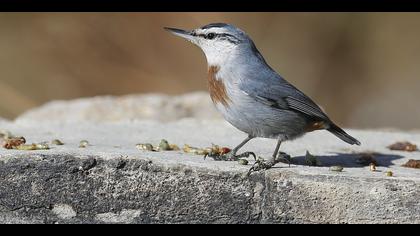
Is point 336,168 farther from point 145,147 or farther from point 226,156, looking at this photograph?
point 145,147

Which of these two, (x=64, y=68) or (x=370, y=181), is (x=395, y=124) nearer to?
(x=64, y=68)

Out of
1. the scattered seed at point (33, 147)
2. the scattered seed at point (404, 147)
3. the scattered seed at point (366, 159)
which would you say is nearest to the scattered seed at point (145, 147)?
the scattered seed at point (33, 147)

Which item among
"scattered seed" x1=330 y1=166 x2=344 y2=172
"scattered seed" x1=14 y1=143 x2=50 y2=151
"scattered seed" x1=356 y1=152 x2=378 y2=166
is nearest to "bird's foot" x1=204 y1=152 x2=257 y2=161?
"scattered seed" x1=330 y1=166 x2=344 y2=172

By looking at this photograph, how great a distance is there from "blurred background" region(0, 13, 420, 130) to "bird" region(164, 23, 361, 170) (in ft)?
14.2

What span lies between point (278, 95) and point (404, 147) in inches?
54.7

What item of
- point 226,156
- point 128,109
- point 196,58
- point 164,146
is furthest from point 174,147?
point 196,58

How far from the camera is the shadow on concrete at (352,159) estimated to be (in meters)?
6.16

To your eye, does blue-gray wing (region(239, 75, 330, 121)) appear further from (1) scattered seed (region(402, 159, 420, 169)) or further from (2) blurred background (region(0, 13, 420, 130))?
(2) blurred background (region(0, 13, 420, 130))

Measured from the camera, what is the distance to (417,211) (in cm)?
514

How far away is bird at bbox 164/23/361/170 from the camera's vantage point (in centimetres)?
596

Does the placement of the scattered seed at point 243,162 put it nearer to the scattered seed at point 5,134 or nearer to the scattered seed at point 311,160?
the scattered seed at point 311,160

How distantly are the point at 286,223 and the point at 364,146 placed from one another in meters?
1.97

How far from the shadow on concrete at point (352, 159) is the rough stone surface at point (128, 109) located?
2545 millimetres

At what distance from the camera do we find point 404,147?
6.94m
